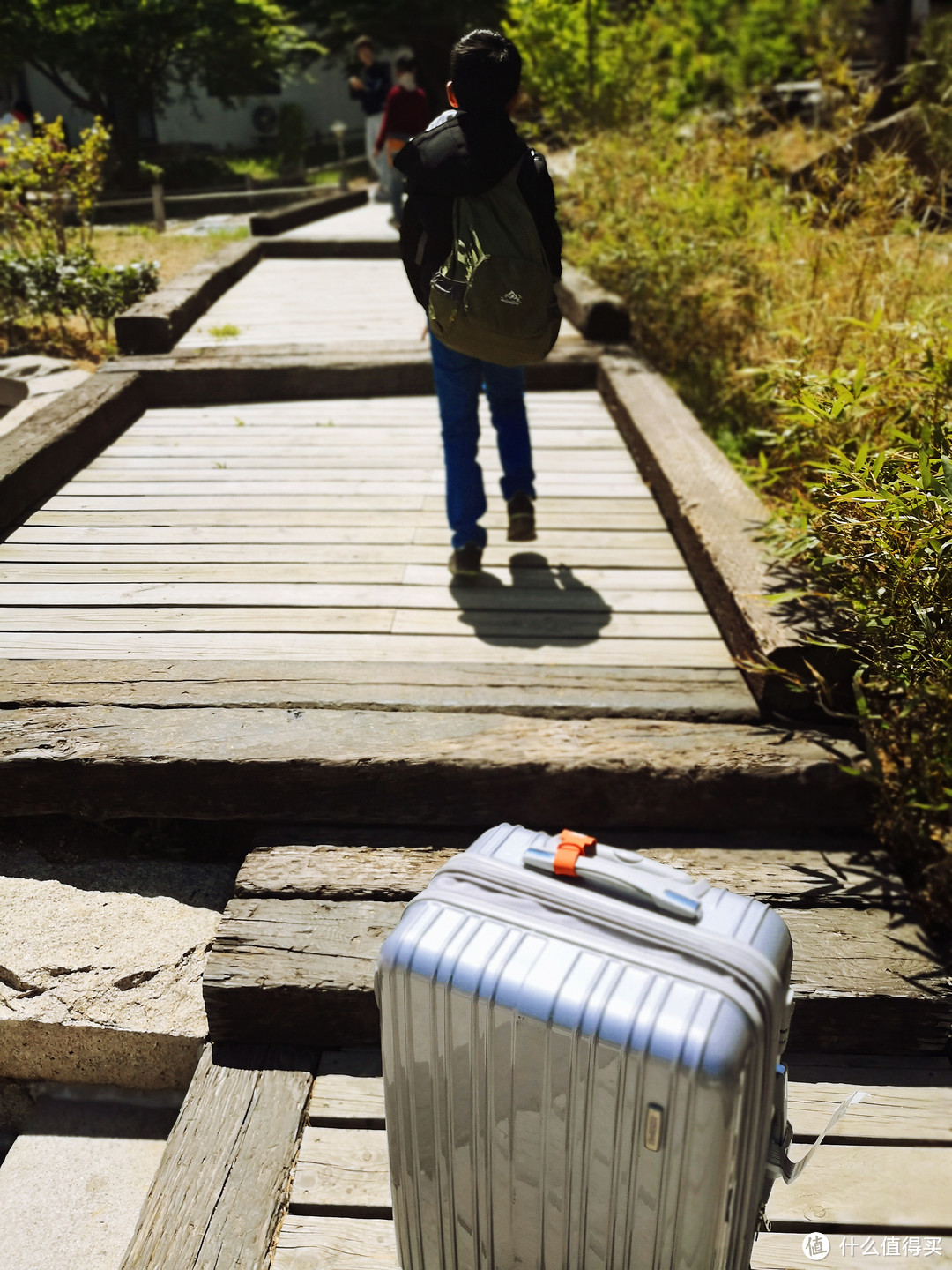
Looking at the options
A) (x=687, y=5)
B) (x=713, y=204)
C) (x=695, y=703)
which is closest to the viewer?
(x=695, y=703)

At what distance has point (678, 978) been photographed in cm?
142

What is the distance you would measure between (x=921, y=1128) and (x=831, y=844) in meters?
0.76

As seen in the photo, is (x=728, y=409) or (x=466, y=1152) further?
(x=728, y=409)

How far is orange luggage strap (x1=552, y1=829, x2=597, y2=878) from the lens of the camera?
5.09ft

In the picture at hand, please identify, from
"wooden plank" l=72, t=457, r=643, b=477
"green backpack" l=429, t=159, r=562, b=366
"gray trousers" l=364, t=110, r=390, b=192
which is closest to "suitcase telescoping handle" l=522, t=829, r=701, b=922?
"green backpack" l=429, t=159, r=562, b=366

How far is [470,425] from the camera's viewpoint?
3.52 m

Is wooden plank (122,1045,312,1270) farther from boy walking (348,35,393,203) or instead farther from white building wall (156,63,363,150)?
white building wall (156,63,363,150)

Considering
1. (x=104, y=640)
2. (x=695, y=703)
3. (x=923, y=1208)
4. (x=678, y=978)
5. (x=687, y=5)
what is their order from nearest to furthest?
1. (x=678, y=978)
2. (x=923, y=1208)
3. (x=695, y=703)
4. (x=104, y=640)
5. (x=687, y=5)

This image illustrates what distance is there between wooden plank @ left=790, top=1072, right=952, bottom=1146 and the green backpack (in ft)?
7.23

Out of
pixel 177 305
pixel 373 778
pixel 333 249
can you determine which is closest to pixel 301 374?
pixel 177 305

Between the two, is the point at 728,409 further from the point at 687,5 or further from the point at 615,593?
the point at 687,5

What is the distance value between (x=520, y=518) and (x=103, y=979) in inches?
88.4

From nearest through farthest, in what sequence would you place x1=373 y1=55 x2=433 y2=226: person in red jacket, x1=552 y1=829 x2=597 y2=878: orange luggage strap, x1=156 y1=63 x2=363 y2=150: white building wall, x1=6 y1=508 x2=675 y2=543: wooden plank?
x1=552 y1=829 x2=597 y2=878: orange luggage strap < x1=6 y1=508 x2=675 y2=543: wooden plank < x1=373 y1=55 x2=433 y2=226: person in red jacket < x1=156 y1=63 x2=363 y2=150: white building wall

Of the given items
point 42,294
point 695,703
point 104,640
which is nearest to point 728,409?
point 695,703
